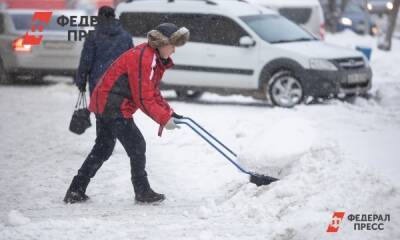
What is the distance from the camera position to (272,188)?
6.43 m

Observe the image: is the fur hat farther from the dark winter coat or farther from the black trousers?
the dark winter coat

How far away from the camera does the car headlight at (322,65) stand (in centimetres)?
1282

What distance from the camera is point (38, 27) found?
1678 cm

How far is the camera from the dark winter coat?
8000 mm

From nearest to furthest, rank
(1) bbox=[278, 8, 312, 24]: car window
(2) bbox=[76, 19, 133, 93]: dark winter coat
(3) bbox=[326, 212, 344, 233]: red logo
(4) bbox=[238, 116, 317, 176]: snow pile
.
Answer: (3) bbox=[326, 212, 344, 233]: red logo, (4) bbox=[238, 116, 317, 176]: snow pile, (2) bbox=[76, 19, 133, 93]: dark winter coat, (1) bbox=[278, 8, 312, 24]: car window

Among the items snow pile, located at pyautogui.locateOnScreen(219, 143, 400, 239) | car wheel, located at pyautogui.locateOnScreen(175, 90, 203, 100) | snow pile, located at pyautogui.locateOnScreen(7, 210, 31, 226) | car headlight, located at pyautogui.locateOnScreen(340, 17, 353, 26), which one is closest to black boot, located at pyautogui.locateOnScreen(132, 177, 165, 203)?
snow pile, located at pyautogui.locateOnScreen(219, 143, 400, 239)

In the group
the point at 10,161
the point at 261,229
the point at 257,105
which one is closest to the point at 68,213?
the point at 261,229

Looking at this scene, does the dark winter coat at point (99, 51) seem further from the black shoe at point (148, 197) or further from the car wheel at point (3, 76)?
the car wheel at point (3, 76)

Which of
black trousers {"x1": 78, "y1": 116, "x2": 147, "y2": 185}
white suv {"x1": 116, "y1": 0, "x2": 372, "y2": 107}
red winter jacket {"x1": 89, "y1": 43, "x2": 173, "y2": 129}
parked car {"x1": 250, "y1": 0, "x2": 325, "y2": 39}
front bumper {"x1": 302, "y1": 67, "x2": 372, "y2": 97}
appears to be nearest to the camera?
red winter jacket {"x1": 89, "y1": 43, "x2": 173, "y2": 129}

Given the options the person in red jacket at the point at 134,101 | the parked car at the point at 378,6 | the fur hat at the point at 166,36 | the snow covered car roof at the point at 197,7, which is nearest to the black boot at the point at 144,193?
the person in red jacket at the point at 134,101

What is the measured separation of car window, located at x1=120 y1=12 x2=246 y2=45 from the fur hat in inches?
286

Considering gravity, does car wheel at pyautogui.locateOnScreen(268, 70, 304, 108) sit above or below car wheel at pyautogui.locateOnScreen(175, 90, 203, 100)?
above

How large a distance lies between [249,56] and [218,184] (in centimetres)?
596

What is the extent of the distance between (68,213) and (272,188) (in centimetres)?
175
